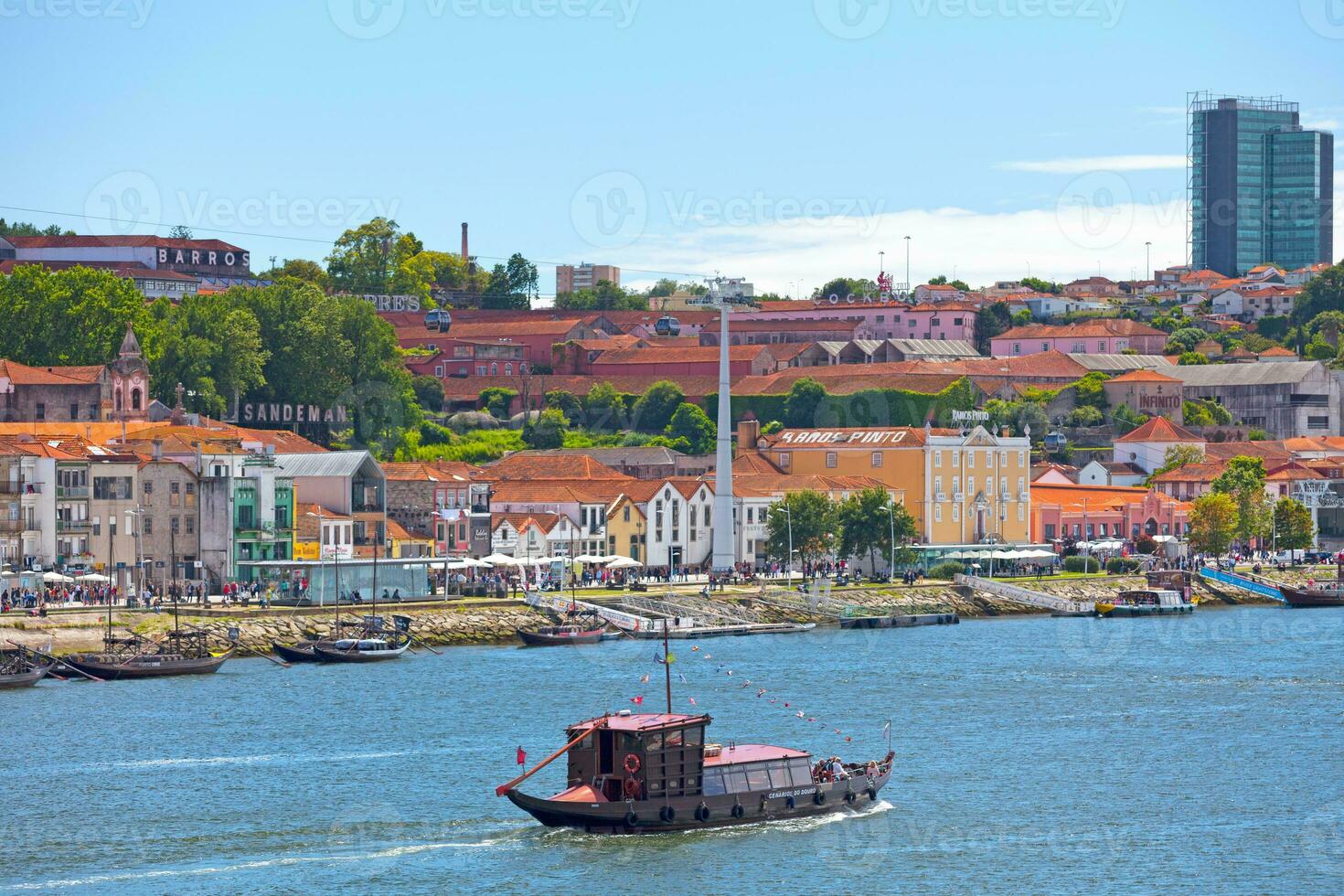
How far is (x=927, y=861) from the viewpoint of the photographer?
46844 mm

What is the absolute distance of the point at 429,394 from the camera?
161625 mm

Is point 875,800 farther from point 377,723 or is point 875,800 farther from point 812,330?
point 812,330

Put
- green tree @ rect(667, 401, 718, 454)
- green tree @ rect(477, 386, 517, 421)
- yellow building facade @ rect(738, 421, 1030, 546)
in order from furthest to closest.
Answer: green tree @ rect(477, 386, 517, 421)
green tree @ rect(667, 401, 718, 454)
yellow building facade @ rect(738, 421, 1030, 546)

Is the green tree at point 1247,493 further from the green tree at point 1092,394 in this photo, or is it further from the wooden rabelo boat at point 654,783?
the wooden rabelo boat at point 654,783

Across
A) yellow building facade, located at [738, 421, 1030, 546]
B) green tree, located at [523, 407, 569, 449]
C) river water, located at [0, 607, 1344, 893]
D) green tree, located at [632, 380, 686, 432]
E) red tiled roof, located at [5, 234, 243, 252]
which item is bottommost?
river water, located at [0, 607, 1344, 893]

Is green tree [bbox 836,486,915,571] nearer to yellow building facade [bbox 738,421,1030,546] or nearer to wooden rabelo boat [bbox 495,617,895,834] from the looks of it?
yellow building facade [bbox 738,421,1030,546]

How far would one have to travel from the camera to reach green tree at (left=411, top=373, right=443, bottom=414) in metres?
161

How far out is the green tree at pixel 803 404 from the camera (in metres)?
157

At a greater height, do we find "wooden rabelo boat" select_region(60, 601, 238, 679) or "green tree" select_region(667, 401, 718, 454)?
"green tree" select_region(667, 401, 718, 454)

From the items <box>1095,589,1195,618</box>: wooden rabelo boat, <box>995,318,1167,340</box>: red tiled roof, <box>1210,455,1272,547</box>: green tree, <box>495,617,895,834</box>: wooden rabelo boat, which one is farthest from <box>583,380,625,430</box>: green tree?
<box>495,617,895,834</box>: wooden rabelo boat

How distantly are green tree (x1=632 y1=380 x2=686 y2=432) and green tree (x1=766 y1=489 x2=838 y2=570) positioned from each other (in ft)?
164

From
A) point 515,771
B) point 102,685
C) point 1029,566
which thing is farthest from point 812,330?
point 515,771

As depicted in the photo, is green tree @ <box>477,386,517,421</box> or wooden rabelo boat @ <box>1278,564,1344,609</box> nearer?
wooden rabelo boat @ <box>1278,564,1344,609</box>

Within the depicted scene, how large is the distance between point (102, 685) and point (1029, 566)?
59.2 metres
